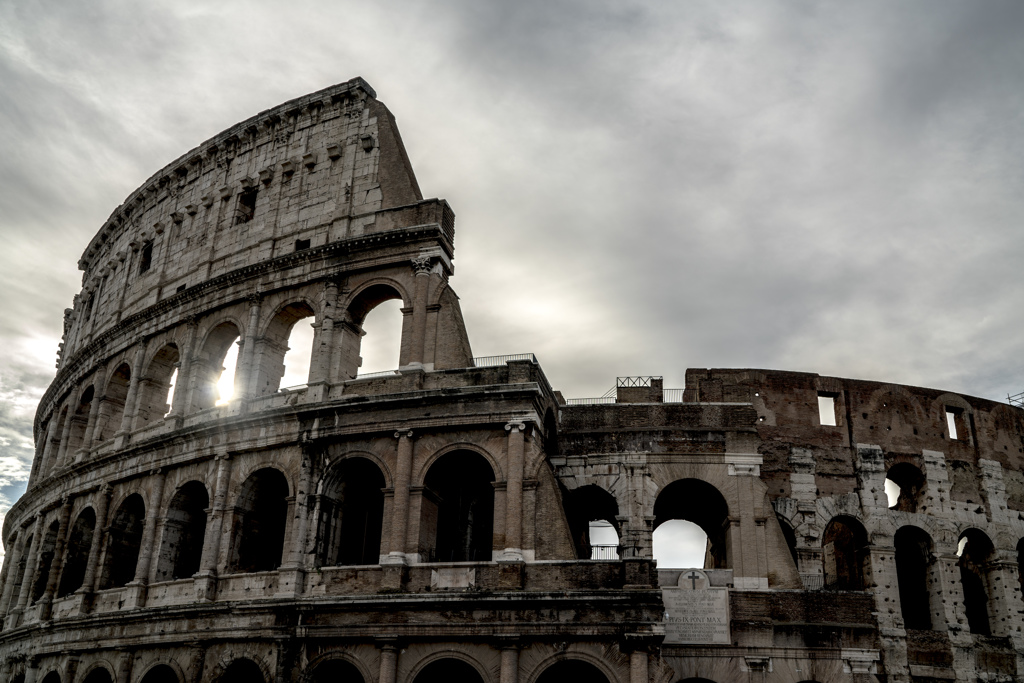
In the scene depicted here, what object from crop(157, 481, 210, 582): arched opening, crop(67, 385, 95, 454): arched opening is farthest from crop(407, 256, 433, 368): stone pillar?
crop(67, 385, 95, 454): arched opening

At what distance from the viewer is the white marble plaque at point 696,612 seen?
1820 cm

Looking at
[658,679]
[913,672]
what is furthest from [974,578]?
[658,679]

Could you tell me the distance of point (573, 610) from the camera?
15789 mm

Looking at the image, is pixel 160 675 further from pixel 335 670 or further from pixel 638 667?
pixel 638 667

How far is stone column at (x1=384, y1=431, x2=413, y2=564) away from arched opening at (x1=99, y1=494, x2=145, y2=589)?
8498mm

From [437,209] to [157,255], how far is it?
1097 centimetres

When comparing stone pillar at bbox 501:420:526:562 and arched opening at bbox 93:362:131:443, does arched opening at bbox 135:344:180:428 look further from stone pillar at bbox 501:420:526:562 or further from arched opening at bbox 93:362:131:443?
stone pillar at bbox 501:420:526:562

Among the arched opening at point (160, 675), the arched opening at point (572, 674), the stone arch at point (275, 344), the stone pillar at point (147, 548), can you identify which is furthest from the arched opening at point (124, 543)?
the arched opening at point (572, 674)

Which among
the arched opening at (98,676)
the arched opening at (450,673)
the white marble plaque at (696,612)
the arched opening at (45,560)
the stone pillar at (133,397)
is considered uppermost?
the stone pillar at (133,397)

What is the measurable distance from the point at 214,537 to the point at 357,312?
241 inches

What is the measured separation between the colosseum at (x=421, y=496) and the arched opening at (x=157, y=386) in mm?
165

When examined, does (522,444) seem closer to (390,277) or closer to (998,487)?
(390,277)

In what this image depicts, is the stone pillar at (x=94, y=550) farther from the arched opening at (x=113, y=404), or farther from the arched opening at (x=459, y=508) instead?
the arched opening at (x=459, y=508)

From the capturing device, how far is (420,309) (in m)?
19.6
